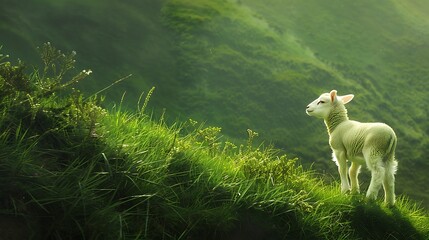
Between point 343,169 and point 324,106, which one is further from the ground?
point 324,106

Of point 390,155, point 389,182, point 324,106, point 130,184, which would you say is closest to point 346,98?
point 324,106

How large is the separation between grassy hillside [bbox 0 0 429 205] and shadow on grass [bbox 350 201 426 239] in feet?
8.79

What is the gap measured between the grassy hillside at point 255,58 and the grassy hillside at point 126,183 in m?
2.99

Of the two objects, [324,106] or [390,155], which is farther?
[324,106]

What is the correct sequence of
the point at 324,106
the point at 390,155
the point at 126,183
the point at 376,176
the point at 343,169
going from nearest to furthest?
the point at 126,183 < the point at 376,176 < the point at 390,155 < the point at 343,169 < the point at 324,106

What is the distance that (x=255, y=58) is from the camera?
30.9ft

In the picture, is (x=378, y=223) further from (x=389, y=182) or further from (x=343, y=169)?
(x=343, y=169)

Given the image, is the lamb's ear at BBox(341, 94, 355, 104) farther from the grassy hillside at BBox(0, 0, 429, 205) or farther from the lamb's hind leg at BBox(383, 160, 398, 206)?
the grassy hillside at BBox(0, 0, 429, 205)

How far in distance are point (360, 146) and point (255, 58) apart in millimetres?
4434

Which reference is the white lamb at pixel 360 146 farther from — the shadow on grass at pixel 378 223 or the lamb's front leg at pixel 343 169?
the shadow on grass at pixel 378 223

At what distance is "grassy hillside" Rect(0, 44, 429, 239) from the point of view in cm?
296

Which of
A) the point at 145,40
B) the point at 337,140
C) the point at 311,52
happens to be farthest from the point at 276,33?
the point at 337,140

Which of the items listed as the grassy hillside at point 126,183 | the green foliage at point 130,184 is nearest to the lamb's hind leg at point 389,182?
the green foliage at point 130,184

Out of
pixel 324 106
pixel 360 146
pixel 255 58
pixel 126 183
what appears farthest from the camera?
pixel 255 58
